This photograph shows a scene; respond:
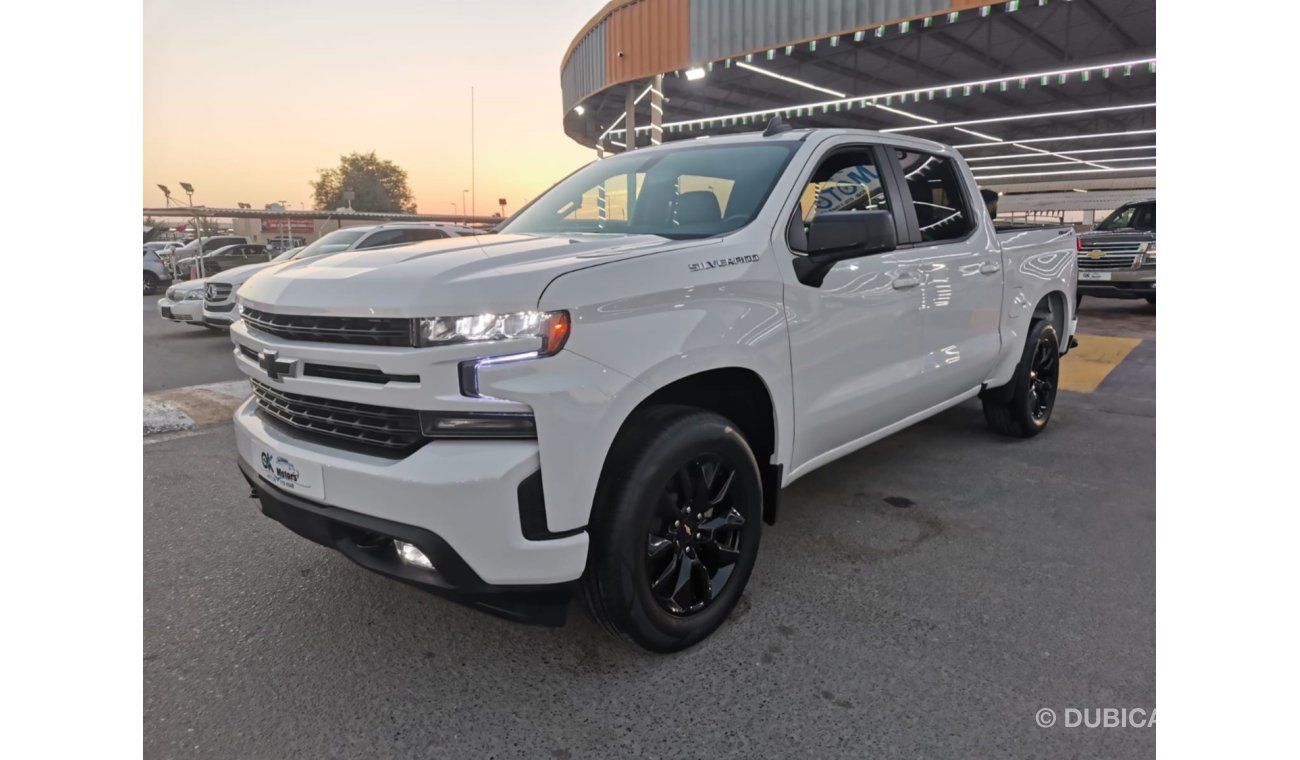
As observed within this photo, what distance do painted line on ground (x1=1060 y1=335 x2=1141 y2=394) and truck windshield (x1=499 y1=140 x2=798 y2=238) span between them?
5104mm

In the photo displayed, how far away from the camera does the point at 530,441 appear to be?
7.29 ft

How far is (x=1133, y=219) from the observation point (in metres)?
13.3

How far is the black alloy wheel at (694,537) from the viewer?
265cm

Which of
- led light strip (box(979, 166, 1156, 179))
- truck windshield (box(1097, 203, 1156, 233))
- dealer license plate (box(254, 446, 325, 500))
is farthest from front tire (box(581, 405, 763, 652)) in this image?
led light strip (box(979, 166, 1156, 179))

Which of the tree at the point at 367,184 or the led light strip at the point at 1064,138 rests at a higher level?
the tree at the point at 367,184

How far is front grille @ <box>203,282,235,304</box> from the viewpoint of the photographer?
10656mm

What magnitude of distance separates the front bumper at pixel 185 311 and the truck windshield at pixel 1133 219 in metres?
A: 14.6

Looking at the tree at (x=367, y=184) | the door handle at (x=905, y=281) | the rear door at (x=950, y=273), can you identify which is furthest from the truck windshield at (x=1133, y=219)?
the tree at (x=367, y=184)

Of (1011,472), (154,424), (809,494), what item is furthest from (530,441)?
(154,424)

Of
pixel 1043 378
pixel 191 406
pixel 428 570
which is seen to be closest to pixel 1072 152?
pixel 1043 378

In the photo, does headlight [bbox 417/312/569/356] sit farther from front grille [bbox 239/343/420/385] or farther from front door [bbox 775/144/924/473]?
front door [bbox 775/144/924/473]

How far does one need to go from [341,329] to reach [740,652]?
1.73 m

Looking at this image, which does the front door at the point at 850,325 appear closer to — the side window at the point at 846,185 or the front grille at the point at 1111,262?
the side window at the point at 846,185

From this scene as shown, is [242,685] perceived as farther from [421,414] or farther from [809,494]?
[809,494]
